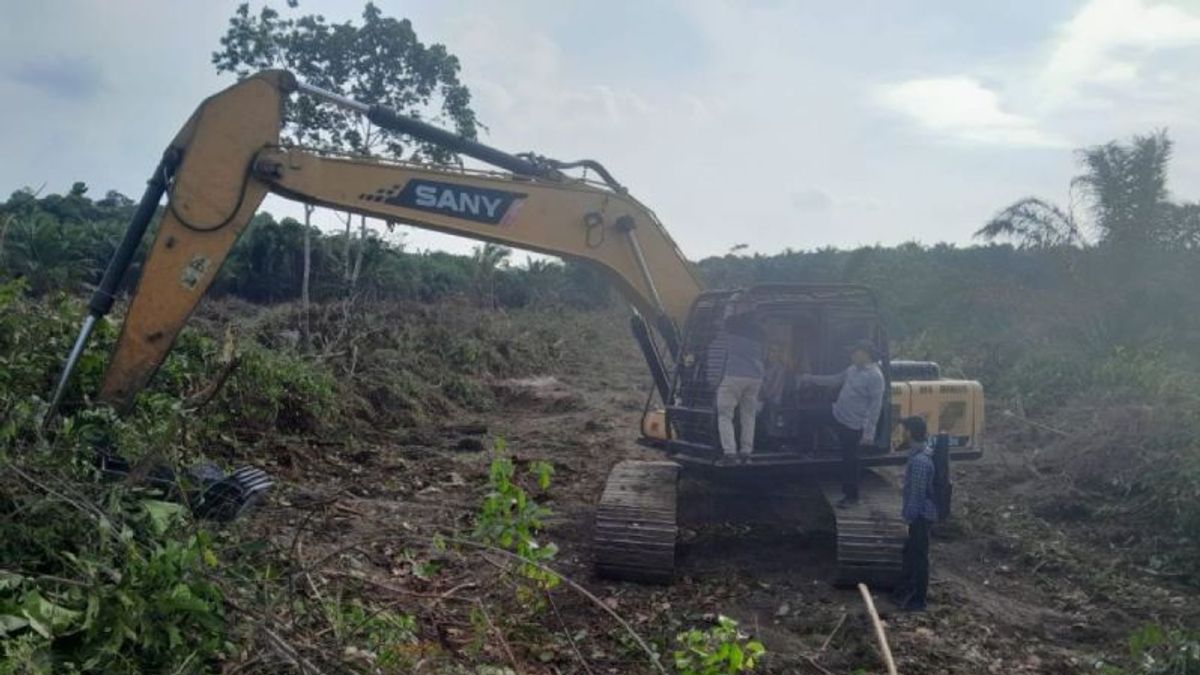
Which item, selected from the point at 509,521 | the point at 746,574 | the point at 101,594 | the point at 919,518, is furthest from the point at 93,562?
the point at 919,518

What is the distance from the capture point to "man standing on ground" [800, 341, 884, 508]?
772cm

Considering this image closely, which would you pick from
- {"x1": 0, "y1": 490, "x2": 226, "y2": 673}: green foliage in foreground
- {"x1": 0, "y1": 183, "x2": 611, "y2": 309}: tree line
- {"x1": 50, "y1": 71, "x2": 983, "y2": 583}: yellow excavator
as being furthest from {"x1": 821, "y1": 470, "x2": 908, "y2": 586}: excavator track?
{"x1": 0, "y1": 183, "x2": 611, "y2": 309}: tree line

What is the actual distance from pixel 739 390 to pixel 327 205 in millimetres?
3209

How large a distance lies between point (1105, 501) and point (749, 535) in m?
4.26

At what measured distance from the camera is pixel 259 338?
14.0 m

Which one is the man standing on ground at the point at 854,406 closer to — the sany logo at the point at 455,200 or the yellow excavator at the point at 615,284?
the yellow excavator at the point at 615,284

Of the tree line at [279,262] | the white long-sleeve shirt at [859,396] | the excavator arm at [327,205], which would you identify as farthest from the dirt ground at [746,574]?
the tree line at [279,262]

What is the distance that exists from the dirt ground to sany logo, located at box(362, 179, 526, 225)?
2.11 m

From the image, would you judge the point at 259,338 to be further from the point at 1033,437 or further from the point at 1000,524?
the point at 1033,437

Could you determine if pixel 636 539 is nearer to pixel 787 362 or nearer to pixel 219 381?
pixel 787 362

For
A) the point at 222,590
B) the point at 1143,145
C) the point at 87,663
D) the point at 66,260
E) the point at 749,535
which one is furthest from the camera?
the point at 1143,145

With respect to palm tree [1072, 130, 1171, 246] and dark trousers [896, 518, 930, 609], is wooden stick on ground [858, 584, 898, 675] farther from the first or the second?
palm tree [1072, 130, 1171, 246]

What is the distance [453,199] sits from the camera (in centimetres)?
766

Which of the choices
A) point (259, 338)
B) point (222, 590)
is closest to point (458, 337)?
point (259, 338)
